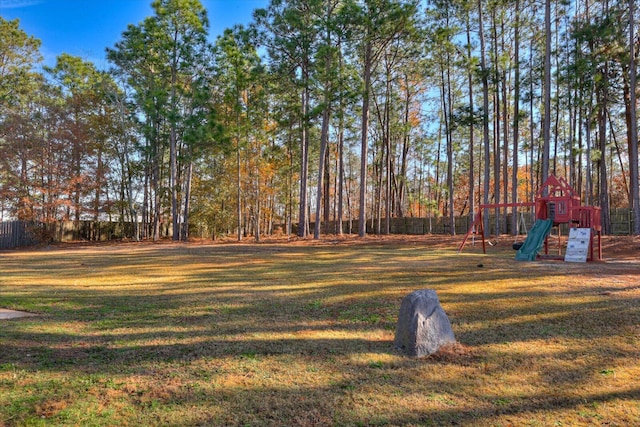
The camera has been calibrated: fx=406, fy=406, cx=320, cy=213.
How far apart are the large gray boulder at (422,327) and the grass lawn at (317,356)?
0.44 ft

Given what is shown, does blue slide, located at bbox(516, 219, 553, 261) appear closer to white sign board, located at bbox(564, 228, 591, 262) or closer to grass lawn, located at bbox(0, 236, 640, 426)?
white sign board, located at bbox(564, 228, 591, 262)

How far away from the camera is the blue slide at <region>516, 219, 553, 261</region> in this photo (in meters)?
10.7

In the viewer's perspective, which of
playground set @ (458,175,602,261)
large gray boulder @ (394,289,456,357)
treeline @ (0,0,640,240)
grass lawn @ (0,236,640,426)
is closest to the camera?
grass lawn @ (0,236,640,426)

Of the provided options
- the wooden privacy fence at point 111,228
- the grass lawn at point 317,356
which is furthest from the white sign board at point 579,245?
the wooden privacy fence at point 111,228

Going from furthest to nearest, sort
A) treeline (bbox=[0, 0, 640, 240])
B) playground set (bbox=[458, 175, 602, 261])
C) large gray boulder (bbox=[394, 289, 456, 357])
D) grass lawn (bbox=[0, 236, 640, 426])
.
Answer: treeline (bbox=[0, 0, 640, 240]) < playground set (bbox=[458, 175, 602, 261]) < large gray boulder (bbox=[394, 289, 456, 357]) < grass lawn (bbox=[0, 236, 640, 426])

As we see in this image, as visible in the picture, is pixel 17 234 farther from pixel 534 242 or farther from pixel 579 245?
pixel 579 245

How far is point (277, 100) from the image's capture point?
2570cm

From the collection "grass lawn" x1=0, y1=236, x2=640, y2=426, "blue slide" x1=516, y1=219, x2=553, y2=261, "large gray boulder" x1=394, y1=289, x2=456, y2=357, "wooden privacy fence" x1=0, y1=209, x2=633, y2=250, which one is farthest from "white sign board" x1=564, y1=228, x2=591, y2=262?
"wooden privacy fence" x1=0, y1=209, x2=633, y2=250

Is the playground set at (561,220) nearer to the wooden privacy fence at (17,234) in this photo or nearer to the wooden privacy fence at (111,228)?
the wooden privacy fence at (111,228)

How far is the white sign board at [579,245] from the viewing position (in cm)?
1016

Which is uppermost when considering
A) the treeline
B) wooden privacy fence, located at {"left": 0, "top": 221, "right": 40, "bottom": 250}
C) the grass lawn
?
the treeline

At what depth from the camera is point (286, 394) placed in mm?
3203

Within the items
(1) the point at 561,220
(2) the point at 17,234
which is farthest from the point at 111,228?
(1) the point at 561,220

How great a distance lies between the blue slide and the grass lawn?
300 cm
